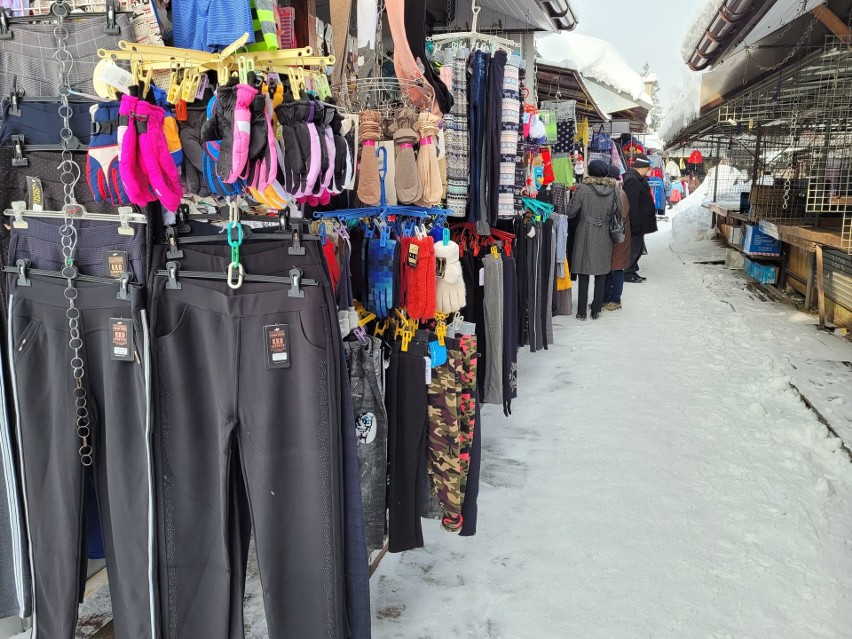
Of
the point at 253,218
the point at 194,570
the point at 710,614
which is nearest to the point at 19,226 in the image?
the point at 253,218

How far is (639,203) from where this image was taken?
25.4 ft

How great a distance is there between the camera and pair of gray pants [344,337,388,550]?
2186 mm

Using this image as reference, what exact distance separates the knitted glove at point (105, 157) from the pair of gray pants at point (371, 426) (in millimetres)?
946

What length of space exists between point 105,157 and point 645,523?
2792 millimetres

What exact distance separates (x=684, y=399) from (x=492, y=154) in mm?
2569

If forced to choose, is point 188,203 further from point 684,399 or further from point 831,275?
point 831,275

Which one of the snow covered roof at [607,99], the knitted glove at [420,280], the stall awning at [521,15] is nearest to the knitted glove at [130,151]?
the knitted glove at [420,280]

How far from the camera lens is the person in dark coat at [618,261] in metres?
6.86

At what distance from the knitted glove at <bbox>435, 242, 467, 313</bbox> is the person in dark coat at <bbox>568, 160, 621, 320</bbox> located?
4563 millimetres

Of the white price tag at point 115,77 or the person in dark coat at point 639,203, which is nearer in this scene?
the white price tag at point 115,77

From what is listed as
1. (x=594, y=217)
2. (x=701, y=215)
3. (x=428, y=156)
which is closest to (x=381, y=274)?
(x=428, y=156)

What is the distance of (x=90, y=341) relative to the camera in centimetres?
169

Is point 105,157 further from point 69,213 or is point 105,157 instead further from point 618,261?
point 618,261

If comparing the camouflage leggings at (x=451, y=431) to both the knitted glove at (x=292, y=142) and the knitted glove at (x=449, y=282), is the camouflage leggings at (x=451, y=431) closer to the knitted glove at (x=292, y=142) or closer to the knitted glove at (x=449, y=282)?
the knitted glove at (x=449, y=282)
